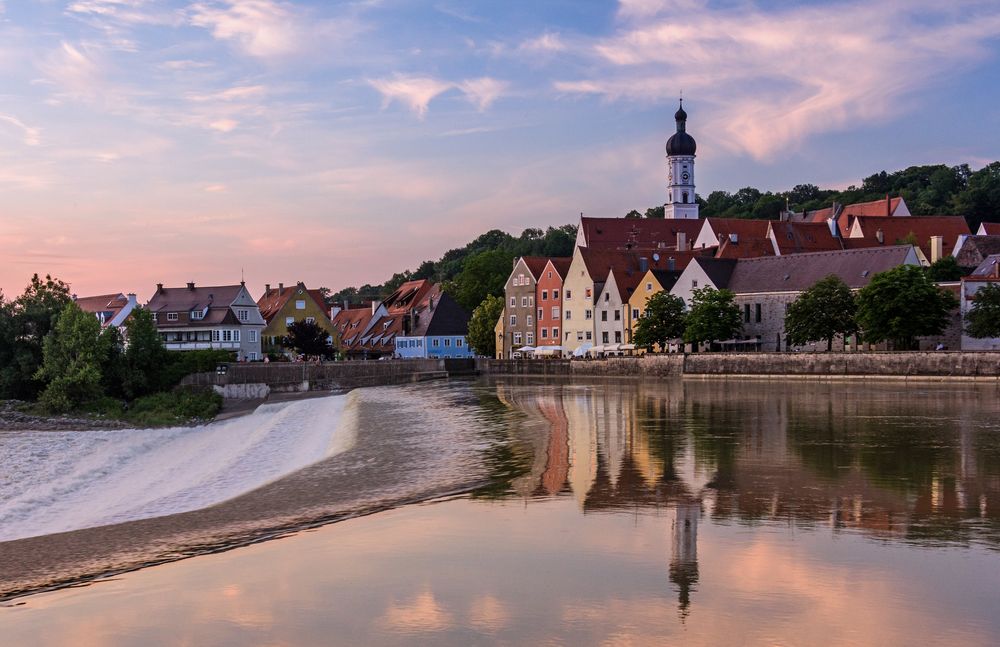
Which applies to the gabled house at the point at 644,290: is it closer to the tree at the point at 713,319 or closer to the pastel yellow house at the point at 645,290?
the pastel yellow house at the point at 645,290

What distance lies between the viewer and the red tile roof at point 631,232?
4619 inches

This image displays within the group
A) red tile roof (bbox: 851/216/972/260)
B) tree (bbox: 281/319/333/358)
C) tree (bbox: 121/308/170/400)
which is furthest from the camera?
red tile roof (bbox: 851/216/972/260)

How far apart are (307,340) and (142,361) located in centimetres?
3179

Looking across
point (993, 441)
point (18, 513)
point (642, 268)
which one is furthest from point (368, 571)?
point (642, 268)

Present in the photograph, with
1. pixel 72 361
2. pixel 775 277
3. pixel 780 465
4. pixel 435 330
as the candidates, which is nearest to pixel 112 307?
pixel 435 330

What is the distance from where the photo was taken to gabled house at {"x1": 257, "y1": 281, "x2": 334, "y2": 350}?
10525 cm

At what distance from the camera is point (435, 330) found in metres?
104

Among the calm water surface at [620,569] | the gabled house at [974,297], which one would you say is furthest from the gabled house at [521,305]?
the calm water surface at [620,569]

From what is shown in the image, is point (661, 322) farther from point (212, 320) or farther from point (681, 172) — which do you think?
point (681, 172)

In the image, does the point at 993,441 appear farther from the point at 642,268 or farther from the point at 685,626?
the point at 642,268

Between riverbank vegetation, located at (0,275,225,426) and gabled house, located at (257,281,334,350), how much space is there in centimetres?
3484

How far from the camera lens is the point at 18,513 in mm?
21625

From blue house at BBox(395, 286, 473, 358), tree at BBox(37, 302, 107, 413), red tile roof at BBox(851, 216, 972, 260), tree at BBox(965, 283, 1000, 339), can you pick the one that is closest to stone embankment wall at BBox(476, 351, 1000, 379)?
tree at BBox(965, 283, 1000, 339)

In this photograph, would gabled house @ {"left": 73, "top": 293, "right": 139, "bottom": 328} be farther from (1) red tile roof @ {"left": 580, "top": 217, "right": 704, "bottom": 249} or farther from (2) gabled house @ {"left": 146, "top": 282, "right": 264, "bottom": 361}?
(1) red tile roof @ {"left": 580, "top": 217, "right": 704, "bottom": 249}
